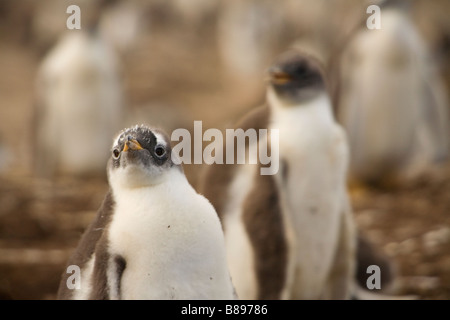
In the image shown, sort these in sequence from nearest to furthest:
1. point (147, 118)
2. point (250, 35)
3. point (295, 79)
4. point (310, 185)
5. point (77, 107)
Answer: point (310, 185) → point (295, 79) → point (77, 107) → point (147, 118) → point (250, 35)

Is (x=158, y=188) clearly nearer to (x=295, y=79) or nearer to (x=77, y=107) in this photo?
(x=295, y=79)

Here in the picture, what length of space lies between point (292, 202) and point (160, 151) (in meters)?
1.03

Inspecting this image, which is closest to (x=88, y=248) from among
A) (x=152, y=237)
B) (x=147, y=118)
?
(x=152, y=237)

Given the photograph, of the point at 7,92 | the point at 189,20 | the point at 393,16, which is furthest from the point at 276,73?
the point at 189,20

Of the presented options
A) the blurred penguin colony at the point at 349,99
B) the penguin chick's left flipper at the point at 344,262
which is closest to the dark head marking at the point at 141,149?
the penguin chick's left flipper at the point at 344,262

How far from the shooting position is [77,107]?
22.2 ft

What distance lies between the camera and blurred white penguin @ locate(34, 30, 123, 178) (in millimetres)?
6711

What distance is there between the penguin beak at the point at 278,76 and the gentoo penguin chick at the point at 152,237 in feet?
3.58

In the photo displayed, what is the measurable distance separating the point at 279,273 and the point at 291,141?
0.51 meters

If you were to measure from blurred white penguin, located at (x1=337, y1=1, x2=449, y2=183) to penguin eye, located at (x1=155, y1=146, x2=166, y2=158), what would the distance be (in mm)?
3499

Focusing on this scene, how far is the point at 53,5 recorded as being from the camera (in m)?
13.9

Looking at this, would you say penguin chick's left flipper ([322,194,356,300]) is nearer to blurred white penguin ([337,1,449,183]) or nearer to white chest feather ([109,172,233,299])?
white chest feather ([109,172,233,299])
